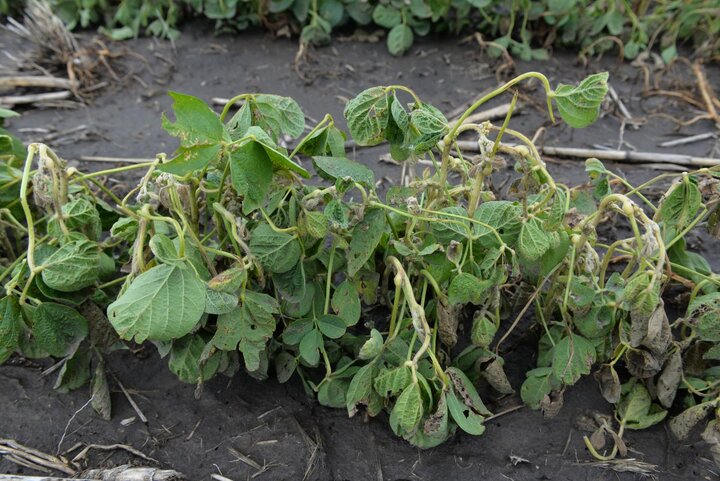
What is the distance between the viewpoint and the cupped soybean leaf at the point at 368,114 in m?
1.44

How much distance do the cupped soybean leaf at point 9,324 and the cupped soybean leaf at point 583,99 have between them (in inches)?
53.3

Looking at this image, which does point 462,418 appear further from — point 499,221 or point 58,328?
point 58,328

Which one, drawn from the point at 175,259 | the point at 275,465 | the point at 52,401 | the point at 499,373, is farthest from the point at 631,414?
the point at 52,401

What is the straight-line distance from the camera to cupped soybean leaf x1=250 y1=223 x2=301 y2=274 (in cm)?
145

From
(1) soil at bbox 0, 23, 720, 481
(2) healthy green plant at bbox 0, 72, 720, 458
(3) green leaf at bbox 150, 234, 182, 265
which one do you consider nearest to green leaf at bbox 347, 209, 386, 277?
(2) healthy green plant at bbox 0, 72, 720, 458

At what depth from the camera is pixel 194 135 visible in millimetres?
1264

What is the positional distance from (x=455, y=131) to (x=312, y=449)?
904mm

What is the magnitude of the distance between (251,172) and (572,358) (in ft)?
2.99

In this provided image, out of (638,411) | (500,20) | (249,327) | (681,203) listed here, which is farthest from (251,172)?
(500,20)

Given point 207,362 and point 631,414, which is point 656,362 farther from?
point 207,362

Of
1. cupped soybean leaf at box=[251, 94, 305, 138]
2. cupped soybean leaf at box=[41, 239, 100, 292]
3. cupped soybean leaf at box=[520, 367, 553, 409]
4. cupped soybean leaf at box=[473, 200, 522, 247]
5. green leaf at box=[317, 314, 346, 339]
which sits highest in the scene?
cupped soybean leaf at box=[251, 94, 305, 138]

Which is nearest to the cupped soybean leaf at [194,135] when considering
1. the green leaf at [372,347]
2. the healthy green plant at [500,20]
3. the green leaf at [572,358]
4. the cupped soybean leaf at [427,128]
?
the cupped soybean leaf at [427,128]

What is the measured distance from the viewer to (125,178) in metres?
2.41

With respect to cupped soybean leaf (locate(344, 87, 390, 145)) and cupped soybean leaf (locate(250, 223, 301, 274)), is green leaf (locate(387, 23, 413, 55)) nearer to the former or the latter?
cupped soybean leaf (locate(344, 87, 390, 145))
